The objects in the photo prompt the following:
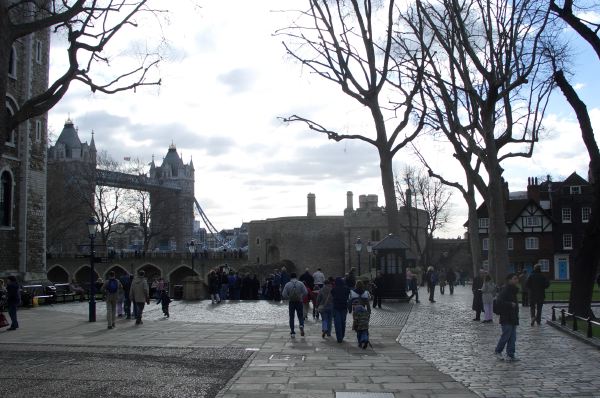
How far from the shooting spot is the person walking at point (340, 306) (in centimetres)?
1422

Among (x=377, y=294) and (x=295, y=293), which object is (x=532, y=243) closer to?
(x=377, y=294)

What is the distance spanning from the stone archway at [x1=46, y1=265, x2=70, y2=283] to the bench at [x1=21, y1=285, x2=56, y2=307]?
48360 mm

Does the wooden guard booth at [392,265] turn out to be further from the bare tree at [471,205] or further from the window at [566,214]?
the window at [566,214]

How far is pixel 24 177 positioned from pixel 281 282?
12795 millimetres

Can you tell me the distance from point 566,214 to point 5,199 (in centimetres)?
5017

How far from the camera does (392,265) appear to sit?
25219 millimetres

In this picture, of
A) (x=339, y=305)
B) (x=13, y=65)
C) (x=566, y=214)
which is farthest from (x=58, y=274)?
(x=339, y=305)

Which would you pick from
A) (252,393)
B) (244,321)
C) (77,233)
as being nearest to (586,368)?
(252,393)

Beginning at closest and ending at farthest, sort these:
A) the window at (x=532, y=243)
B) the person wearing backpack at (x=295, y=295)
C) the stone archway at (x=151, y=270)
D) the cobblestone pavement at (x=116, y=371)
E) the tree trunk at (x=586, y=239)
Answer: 1. the cobblestone pavement at (x=116, y=371)
2. the person wearing backpack at (x=295, y=295)
3. the tree trunk at (x=586, y=239)
4. the window at (x=532, y=243)
5. the stone archway at (x=151, y=270)

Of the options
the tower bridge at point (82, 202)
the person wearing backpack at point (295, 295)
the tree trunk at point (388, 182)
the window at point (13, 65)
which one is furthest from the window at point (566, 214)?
the person wearing backpack at point (295, 295)

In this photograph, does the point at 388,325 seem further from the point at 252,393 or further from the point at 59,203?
the point at 59,203

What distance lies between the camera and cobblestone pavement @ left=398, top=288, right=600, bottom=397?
8930mm

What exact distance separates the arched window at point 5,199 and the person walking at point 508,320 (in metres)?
23.6

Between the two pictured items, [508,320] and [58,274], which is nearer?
[508,320]
